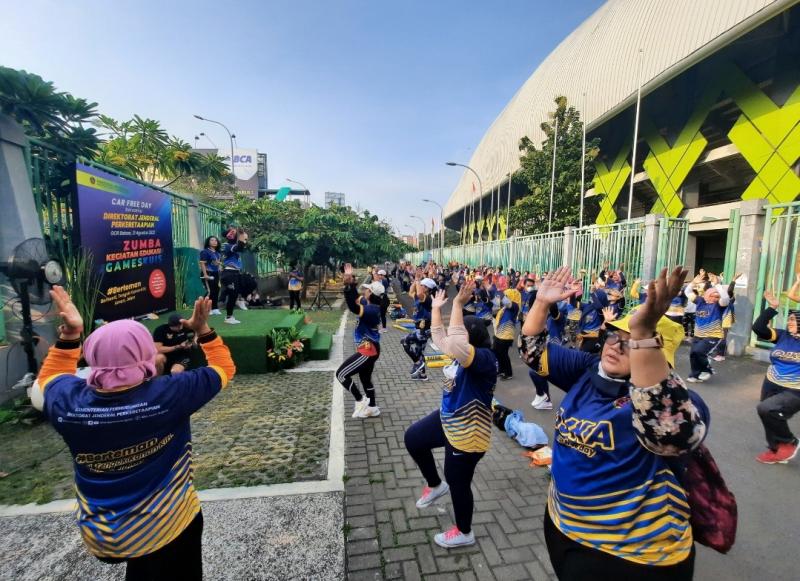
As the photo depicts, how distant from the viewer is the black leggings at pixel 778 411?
13.3 ft

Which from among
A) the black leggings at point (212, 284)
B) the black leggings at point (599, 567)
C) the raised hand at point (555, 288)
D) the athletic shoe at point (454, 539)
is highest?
the raised hand at point (555, 288)

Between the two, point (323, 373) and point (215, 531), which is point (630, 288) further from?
point (215, 531)

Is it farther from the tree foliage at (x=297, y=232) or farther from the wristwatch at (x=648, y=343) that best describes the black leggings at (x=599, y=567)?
the tree foliage at (x=297, y=232)

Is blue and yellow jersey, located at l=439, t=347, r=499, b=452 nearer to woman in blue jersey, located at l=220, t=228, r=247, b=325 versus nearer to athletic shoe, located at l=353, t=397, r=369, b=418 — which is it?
athletic shoe, located at l=353, t=397, r=369, b=418

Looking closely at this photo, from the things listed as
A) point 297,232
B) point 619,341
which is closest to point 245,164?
point 297,232

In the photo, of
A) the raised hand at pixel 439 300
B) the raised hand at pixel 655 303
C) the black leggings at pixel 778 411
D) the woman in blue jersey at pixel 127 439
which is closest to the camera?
the raised hand at pixel 655 303

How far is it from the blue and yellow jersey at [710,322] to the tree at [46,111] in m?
11.4

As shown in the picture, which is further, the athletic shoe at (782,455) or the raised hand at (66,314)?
the athletic shoe at (782,455)

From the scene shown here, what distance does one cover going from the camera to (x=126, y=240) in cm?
750

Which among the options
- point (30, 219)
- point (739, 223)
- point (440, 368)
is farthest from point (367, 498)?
point (739, 223)

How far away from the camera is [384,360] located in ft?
28.9

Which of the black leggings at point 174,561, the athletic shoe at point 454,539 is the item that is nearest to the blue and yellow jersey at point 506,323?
the athletic shoe at point 454,539

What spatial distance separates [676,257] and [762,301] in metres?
2.56

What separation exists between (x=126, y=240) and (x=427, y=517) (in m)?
7.45
